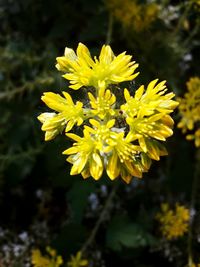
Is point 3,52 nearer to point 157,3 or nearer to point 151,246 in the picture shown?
point 157,3

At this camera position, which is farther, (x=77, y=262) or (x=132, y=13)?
(x=132, y=13)

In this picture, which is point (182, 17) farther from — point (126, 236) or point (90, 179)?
point (126, 236)

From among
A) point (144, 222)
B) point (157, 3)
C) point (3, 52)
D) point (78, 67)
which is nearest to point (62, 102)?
point (78, 67)

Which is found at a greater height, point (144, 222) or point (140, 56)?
point (140, 56)

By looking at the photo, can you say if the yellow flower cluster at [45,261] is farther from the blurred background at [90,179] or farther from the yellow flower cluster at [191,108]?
the yellow flower cluster at [191,108]

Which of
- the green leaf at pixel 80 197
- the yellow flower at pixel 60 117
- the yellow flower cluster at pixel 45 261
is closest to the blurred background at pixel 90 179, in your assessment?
the green leaf at pixel 80 197

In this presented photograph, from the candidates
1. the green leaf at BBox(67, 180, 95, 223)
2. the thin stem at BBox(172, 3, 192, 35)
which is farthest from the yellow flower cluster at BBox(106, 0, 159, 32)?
the green leaf at BBox(67, 180, 95, 223)

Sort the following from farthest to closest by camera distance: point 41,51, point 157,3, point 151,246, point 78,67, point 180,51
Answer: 1. point 41,51
2. point 157,3
3. point 180,51
4. point 151,246
5. point 78,67

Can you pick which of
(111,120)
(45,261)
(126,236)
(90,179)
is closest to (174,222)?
(126,236)
